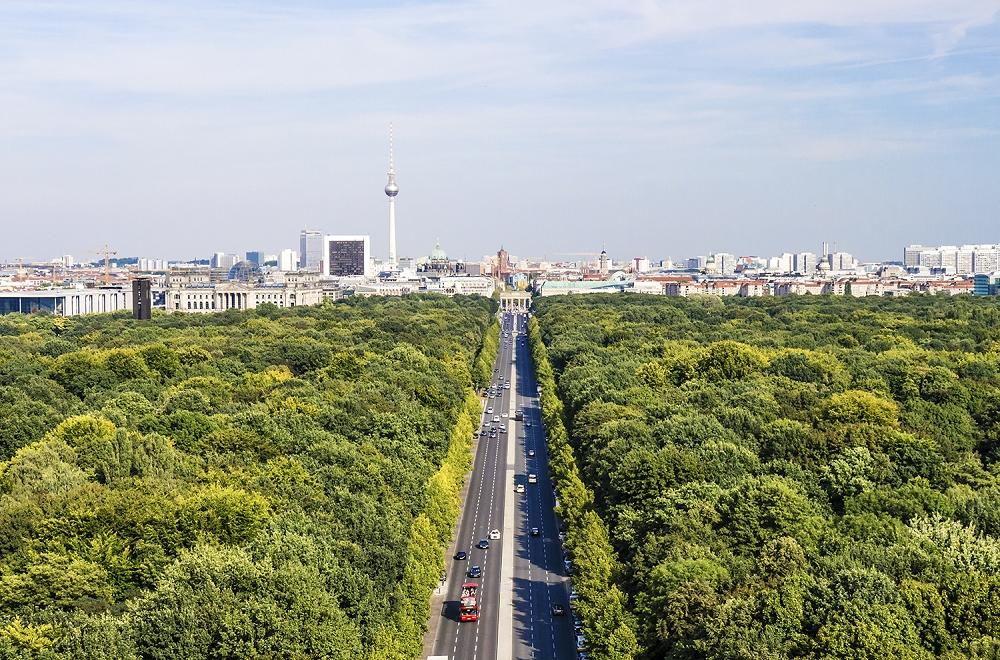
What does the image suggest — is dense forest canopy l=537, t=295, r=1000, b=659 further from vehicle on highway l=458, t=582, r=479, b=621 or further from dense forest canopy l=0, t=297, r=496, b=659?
dense forest canopy l=0, t=297, r=496, b=659

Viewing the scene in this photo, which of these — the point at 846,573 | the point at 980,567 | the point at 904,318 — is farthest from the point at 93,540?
the point at 904,318

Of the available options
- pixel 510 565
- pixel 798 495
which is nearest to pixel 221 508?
pixel 510 565

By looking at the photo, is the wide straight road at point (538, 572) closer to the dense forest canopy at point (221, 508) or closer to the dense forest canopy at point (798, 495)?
the dense forest canopy at point (798, 495)

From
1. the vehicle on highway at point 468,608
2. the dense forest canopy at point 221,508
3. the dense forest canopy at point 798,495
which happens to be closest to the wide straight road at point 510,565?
the vehicle on highway at point 468,608

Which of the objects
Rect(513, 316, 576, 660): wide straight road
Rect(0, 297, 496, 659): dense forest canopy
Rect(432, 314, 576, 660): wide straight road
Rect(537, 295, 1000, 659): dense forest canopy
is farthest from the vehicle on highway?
Rect(537, 295, 1000, 659): dense forest canopy

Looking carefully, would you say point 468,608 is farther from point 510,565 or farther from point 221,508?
point 221,508

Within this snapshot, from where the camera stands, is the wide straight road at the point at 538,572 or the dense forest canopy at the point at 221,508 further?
the wide straight road at the point at 538,572

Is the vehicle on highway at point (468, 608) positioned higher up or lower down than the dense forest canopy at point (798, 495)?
lower down
